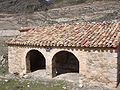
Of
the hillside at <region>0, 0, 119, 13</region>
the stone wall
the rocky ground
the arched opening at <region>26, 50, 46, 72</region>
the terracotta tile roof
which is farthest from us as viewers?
the hillside at <region>0, 0, 119, 13</region>

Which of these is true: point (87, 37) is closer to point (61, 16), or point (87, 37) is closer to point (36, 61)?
point (36, 61)

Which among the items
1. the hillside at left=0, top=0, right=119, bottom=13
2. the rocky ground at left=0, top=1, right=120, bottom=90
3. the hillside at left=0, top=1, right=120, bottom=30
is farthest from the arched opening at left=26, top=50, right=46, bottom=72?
the hillside at left=0, top=0, right=119, bottom=13

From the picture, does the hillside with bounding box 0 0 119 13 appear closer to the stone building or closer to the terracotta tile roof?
the stone building

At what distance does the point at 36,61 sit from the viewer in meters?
9.92

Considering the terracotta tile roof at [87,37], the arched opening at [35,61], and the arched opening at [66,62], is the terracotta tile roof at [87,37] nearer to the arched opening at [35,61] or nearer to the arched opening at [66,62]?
the arched opening at [35,61]

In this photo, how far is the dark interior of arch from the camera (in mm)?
9462

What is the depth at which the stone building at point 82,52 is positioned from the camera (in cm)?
601

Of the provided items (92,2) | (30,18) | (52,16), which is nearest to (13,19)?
(30,18)

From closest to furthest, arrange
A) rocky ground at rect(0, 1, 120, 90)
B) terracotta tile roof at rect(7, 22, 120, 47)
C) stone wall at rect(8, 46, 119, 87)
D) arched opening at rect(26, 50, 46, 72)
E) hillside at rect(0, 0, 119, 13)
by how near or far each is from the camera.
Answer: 1. stone wall at rect(8, 46, 119, 87)
2. terracotta tile roof at rect(7, 22, 120, 47)
3. arched opening at rect(26, 50, 46, 72)
4. rocky ground at rect(0, 1, 120, 90)
5. hillside at rect(0, 0, 119, 13)

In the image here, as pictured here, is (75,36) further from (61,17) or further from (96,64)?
(61,17)

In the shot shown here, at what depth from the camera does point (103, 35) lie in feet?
22.6

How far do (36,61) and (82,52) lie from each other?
14.5 feet

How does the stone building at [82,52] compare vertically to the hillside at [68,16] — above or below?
below

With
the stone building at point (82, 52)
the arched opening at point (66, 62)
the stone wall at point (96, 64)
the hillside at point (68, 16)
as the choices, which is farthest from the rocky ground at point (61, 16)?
the stone wall at point (96, 64)
